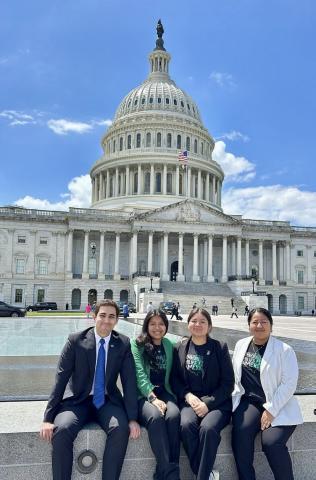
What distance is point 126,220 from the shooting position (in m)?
75.7

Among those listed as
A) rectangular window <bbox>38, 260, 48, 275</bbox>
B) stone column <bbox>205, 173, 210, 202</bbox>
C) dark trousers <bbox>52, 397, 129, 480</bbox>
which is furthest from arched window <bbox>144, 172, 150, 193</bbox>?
dark trousers <bbox>52, 397, 129, 480</bbox>

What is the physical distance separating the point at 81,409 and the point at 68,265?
227 ft

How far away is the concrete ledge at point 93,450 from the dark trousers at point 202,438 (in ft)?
0.73

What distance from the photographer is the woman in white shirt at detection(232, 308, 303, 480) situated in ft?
17.2

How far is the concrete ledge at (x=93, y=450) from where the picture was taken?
16.2ft

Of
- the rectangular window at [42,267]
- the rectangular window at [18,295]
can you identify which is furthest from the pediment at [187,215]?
the rectangular window at [18,295]

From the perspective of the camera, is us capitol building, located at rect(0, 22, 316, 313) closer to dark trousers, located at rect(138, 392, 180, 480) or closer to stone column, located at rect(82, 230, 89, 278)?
stone column, located at rect(82, 230, 89, 278)

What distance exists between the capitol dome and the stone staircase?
17.8 m

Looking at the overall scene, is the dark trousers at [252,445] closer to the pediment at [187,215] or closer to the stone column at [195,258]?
the pediment at [187,215]

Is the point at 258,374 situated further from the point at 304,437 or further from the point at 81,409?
the point at 81,409

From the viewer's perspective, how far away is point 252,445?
17.6 ft

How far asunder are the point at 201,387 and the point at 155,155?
274 feet

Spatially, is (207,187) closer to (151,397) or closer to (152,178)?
(152,178)

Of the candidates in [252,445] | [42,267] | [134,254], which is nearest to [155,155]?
[134,254]
